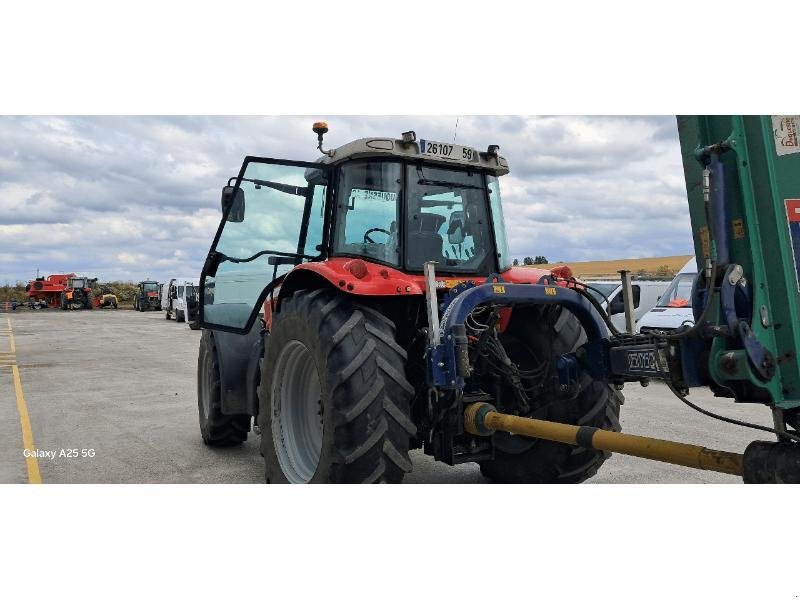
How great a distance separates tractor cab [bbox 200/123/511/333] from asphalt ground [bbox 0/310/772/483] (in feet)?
4.35

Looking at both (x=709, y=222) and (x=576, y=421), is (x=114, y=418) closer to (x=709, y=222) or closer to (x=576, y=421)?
(x=576, y=421)

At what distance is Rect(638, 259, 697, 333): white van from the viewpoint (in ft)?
33.6

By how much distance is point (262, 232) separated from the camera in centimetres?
548

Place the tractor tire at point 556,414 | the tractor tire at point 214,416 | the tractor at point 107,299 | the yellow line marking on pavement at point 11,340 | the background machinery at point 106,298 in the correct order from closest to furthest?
the tractor tire at point 556,414, the tractor tire at point 214,416, the yellow line marking on pavement at point 11,340, the background machinery at point 106,298, the tractor at point 107,299

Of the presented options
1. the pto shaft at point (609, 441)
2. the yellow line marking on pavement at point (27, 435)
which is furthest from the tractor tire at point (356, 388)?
the yellow line marking on pavement at point (27, 435)

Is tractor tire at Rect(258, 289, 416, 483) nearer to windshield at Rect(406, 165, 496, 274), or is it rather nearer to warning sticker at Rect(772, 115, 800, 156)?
windshield at Rect(406, 165, 496, 274)

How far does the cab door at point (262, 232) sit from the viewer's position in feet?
17.2

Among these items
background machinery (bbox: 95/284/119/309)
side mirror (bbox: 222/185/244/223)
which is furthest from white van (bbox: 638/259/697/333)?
background machinery (bbox: 95/284/119/309)

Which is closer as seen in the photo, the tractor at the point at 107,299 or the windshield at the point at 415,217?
the windshield at the point at 415,217

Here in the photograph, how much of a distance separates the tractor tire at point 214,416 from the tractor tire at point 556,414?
8.29 ft

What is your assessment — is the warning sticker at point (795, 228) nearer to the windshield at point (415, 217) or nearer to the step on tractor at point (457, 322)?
the step on tractor at point (457, 322)

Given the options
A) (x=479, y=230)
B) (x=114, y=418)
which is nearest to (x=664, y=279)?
(x=479, y=230)

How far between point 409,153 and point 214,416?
3034 millimetres

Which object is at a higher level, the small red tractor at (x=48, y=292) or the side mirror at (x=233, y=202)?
the small red tractor at (x=48, y=292)
